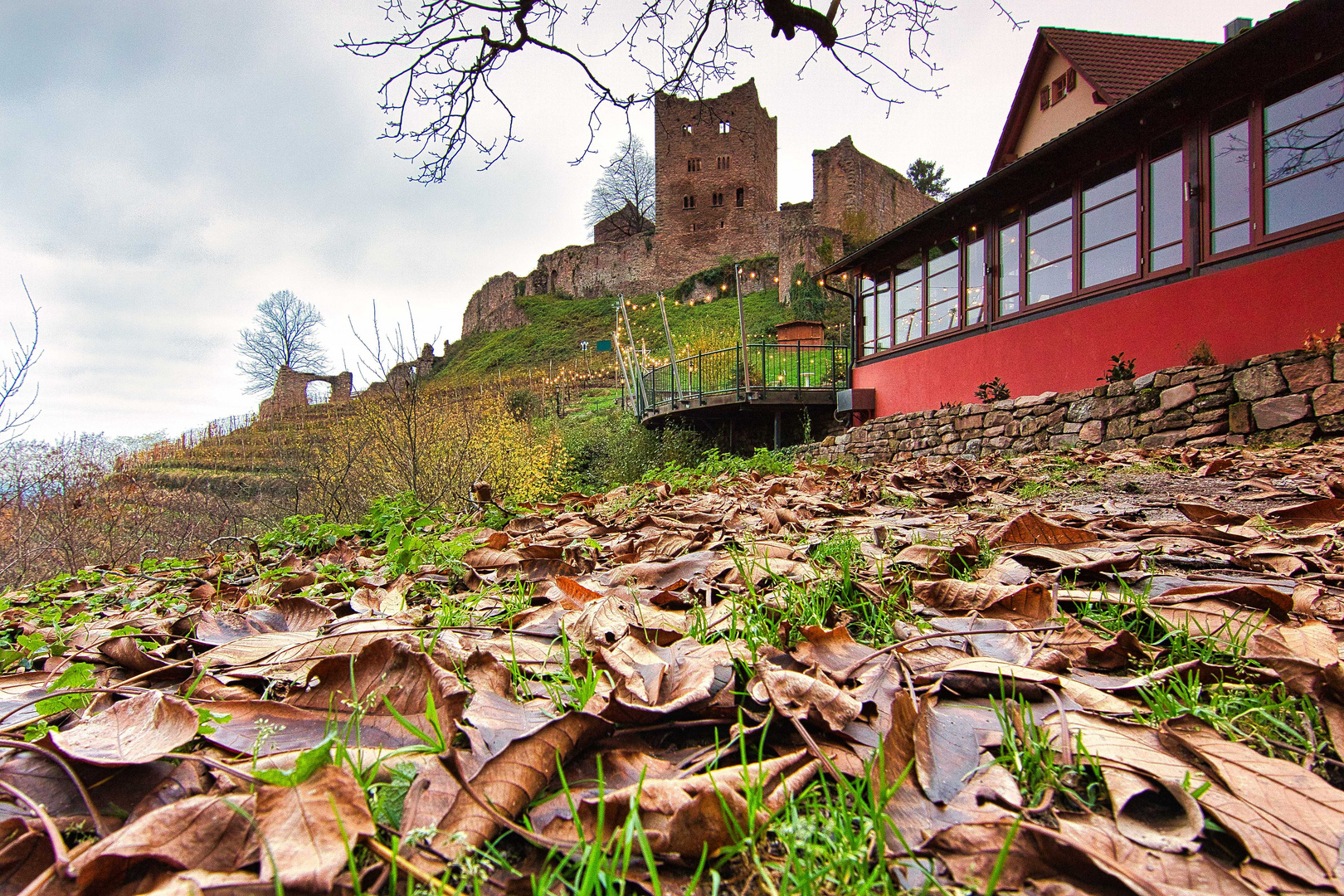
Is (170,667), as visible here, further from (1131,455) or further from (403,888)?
(1131,455)

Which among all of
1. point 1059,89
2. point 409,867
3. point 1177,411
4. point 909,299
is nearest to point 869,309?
point 909,299

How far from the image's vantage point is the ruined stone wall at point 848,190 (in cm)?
3142

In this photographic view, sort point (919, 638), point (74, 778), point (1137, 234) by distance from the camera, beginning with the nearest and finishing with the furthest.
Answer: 1. point (74, 778)
2. point (919, 638)
3. point (1137, 234)

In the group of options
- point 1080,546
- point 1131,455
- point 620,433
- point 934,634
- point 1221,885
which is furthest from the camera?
point 620,433

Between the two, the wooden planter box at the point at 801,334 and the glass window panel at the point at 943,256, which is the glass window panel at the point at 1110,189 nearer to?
the glass window panel at the point at 943,256

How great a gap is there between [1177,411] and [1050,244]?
347 cm

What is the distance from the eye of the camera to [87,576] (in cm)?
323

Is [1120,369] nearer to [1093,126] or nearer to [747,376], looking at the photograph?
[1093,126]

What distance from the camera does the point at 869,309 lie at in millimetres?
12375

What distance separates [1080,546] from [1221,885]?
132 centimetres

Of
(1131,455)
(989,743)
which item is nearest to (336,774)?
(989,743)

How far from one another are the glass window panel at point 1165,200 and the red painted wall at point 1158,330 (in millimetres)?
657

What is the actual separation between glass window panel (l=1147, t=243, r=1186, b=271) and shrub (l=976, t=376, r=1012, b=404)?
6.93 feet

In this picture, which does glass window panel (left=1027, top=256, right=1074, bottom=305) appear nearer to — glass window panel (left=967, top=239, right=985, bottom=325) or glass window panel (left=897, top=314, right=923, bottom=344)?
glass window panel (left=967, top=239, right=985, bottom=325)
